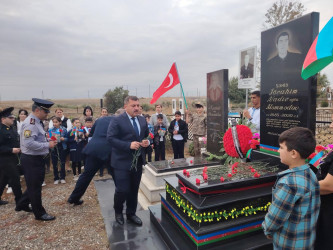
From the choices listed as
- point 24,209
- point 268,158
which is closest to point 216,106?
point 268,158

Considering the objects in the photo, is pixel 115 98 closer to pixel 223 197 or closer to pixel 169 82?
pixel 169 82

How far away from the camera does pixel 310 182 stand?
5.61 feet

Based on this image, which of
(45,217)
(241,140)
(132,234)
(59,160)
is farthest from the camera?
(59,160)

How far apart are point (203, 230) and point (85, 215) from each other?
8.38 feet

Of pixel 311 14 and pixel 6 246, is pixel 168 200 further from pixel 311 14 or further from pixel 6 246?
pixel 311 14

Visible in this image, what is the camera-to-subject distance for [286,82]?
3.21 meters

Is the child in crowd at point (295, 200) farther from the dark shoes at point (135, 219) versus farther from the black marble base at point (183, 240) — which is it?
the dark shoes at point (135, 219)

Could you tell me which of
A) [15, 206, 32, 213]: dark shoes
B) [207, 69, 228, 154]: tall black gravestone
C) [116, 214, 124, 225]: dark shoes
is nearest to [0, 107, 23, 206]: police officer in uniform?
[15, 206, 32, 213]: dark shoes

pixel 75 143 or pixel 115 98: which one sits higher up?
pixel 115 98

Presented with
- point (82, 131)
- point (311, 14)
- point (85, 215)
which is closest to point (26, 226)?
point (85, 215)

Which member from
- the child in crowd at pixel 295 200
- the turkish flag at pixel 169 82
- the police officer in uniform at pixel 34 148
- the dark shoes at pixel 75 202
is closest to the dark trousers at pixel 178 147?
the turkish flag at pixel 169 82

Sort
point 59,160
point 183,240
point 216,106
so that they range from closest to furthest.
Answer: point 183,240
point 216,106
point 59,160

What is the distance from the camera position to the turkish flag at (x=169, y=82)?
8.00 m

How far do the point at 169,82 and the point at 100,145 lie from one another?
4500 mm
